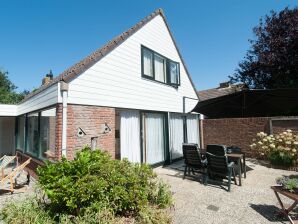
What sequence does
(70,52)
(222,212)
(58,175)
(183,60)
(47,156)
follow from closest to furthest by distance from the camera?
(58,175) → (222,212) → (47,156) → (183,60) → (70,52)

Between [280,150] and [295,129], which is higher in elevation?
[295,129]

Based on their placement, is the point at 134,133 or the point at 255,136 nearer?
the point at 134,133

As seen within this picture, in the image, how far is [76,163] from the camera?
13.2ft

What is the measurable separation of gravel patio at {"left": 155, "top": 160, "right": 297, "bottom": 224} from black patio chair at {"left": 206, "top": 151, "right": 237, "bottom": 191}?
0.40 m

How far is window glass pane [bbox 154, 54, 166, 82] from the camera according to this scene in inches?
383

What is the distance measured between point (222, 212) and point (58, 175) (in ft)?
12.0

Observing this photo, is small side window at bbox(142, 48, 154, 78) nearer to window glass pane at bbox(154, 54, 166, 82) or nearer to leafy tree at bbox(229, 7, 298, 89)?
window glass pane at bbox(154, 54, 166, 82)

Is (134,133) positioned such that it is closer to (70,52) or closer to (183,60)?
(183,60)

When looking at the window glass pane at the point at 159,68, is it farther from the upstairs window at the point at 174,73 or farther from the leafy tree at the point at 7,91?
the leafy tree at the point at 7,91

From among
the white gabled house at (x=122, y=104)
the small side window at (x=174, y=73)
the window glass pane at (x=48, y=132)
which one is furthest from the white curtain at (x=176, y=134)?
the window glass pane at (x=48, y=132)

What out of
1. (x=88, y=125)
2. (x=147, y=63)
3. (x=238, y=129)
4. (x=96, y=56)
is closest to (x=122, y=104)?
(x=88, y=125)

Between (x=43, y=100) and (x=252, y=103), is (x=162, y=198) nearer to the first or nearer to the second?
(x=43, y=100)

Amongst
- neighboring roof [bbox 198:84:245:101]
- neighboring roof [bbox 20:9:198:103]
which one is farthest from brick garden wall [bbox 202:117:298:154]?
neighboring roof [bbox 20:9:198:103]

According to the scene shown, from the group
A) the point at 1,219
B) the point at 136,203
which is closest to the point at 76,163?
the point at 136,203
